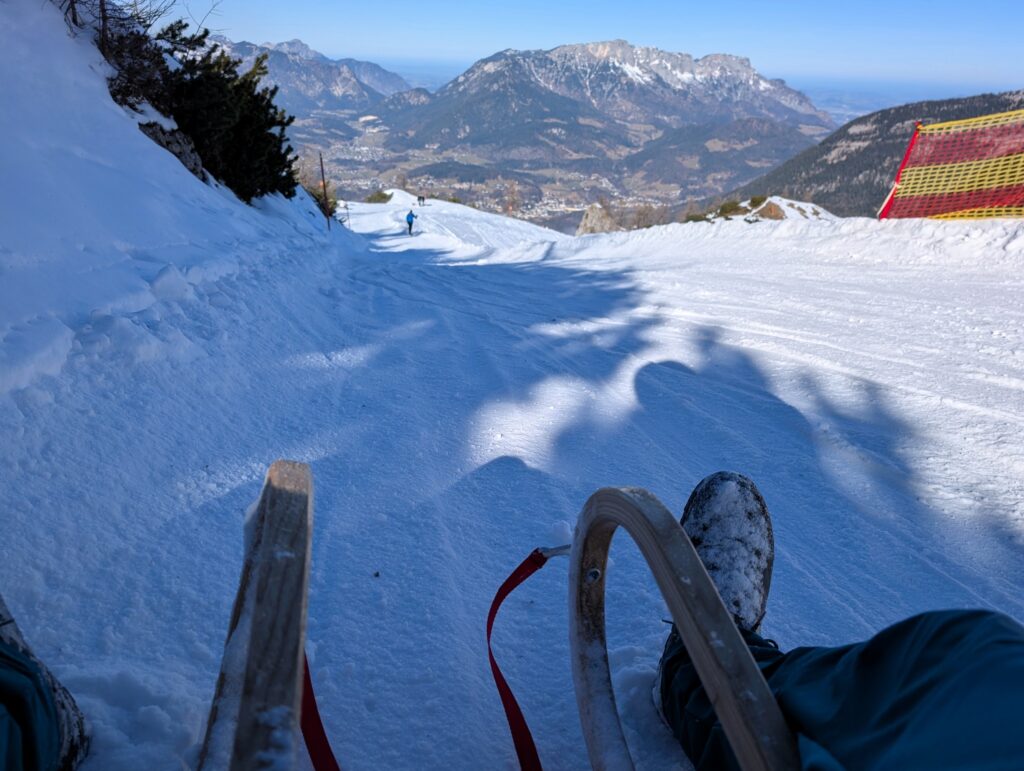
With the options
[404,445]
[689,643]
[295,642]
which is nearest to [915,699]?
[689,643]

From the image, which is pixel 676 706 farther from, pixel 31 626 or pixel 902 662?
pixel 31 626

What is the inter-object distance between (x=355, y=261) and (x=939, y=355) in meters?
9.27

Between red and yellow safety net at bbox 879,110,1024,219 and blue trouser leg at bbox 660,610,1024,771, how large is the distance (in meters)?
11.8

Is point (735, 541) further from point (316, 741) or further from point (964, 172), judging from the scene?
point (964, 172)

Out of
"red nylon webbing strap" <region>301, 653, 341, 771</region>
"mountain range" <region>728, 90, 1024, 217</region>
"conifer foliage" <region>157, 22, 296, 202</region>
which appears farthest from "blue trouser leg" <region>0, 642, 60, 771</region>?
"mountain range" <region>728, 90, 1024, 217</region>

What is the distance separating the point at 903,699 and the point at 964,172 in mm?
13669

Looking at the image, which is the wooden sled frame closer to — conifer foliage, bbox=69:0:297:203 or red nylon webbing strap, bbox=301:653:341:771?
red nylon webbing strap, bbox=301:653:341:771

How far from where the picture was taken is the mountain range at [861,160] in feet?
314

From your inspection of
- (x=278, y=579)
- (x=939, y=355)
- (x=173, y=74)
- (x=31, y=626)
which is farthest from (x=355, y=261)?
(x=278, y=579)

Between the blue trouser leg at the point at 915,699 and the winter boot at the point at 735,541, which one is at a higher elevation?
the blue trouser leg at the point at 915,699

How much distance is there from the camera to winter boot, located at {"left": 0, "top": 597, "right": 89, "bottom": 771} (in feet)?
4.00

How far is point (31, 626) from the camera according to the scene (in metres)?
1.85

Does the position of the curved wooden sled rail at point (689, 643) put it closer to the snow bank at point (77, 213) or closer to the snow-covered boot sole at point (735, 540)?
the snow-covered boot sole at point (735, 540)

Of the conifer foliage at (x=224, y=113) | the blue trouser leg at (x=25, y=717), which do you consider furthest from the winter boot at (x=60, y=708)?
the conifer foliage at (x=224, y=113)
